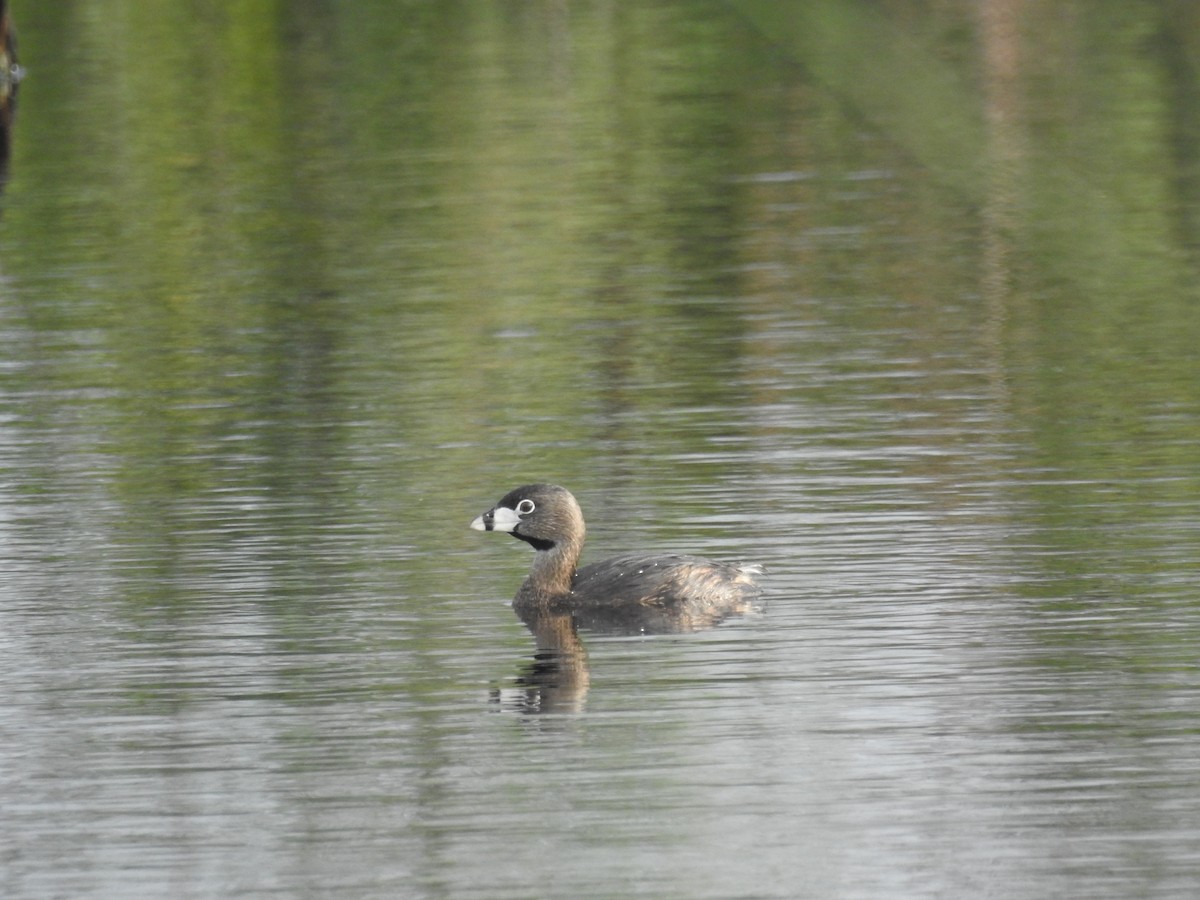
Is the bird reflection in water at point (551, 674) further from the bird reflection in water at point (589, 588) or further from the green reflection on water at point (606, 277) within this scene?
the green reflection on water at point (606, 277)

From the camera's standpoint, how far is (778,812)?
9.23 metres

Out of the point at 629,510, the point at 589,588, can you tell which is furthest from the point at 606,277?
the point at 589,588

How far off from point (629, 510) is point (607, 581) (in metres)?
2.55

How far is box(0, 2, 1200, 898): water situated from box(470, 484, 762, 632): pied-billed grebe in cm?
37

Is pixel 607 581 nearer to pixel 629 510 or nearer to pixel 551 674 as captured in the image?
pixel 551 674

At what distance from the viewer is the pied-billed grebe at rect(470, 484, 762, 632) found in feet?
42.0

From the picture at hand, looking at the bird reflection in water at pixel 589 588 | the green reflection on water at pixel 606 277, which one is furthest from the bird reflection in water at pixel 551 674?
the green reflection on water at pixel 606 277

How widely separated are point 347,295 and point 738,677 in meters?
16.0

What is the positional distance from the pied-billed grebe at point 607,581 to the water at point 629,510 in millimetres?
372

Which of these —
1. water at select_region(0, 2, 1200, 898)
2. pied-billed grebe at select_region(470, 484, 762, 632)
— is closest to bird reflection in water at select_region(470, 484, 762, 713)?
pied-billed grebe at select_region(470, 484, 762, 632)

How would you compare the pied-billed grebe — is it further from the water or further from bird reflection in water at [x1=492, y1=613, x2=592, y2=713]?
the water

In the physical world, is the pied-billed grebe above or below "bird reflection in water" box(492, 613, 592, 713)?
above

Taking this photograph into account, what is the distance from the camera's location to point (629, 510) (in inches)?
615

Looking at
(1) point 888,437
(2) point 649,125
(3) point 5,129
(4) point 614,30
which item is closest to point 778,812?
(1) point 888,437
